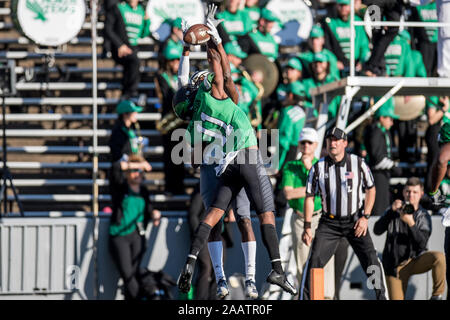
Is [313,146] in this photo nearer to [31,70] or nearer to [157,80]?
[157,80]

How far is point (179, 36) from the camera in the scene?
514 inches

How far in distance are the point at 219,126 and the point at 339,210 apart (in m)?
2.59

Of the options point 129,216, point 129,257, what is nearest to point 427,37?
point 129,216

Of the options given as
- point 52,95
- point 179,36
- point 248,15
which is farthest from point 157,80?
point 52,95

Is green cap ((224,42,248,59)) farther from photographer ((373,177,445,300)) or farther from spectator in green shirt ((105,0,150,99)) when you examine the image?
photographer ((373,177,445,300))

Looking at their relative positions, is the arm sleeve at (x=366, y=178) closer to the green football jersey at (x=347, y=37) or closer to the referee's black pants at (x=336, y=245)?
the referee's black pants at (x=336, y=245)

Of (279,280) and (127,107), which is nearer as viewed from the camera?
(279,280)

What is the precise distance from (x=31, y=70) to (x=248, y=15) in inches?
127

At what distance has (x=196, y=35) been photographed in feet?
27.2

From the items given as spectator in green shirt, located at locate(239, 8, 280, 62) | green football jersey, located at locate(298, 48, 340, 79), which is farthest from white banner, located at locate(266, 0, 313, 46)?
green football jersey, located at locate(298, 48, 340, 79)

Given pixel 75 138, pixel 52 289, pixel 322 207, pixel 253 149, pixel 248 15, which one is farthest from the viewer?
pixel 75 138

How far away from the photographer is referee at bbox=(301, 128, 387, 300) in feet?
35.6

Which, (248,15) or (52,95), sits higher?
(248,15)

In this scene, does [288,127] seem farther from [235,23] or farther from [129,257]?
[129,257]
